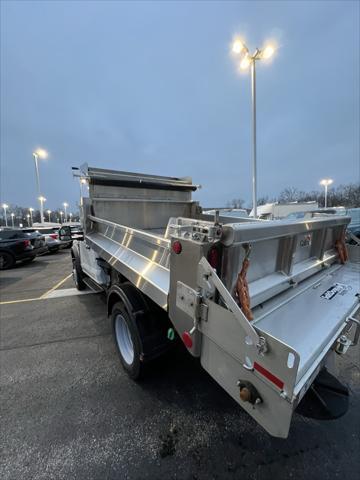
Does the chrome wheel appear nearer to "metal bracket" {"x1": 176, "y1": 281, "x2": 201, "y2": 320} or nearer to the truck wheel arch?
the truck wheel arch

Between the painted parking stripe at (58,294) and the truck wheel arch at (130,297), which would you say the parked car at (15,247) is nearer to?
the painted parking stripe at (58,294)

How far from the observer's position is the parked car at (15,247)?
9.34 meters

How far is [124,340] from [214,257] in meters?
1.98

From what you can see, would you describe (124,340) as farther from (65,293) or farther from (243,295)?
(65,293)

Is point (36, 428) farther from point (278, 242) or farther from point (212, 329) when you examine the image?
point (278, 242)

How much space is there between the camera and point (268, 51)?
865 cm

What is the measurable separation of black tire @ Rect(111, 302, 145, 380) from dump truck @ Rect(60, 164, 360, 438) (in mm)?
16

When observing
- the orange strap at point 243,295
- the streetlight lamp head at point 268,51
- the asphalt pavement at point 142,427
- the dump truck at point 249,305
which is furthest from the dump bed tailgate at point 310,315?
the streetlight lamp head at point 268,51

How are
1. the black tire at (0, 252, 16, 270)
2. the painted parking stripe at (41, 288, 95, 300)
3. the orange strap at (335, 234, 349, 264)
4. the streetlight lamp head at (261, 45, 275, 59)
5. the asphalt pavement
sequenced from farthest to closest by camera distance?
the black tire at (0, 252, 16, 270), the streetlight lamp head at (261, 45, 275, 59), the painted parking stripe at (41, 288, 95, 300), the orange strap at (335, 234, 349, 264), the asphalt pavement

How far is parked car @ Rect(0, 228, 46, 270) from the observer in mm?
9336

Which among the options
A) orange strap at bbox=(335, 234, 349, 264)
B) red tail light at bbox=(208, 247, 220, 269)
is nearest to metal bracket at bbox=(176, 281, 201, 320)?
red tail light at bbox=(208, 247, 220, 269)

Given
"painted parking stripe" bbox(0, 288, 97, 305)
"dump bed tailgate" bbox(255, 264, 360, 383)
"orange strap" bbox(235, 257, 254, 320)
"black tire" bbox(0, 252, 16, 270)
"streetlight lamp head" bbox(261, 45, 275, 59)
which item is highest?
"streetlight lamp head" bbox(261, 45, 275, 59)

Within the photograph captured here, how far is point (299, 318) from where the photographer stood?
185cm

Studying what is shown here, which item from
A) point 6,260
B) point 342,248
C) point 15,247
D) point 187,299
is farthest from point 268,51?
point 6,260
